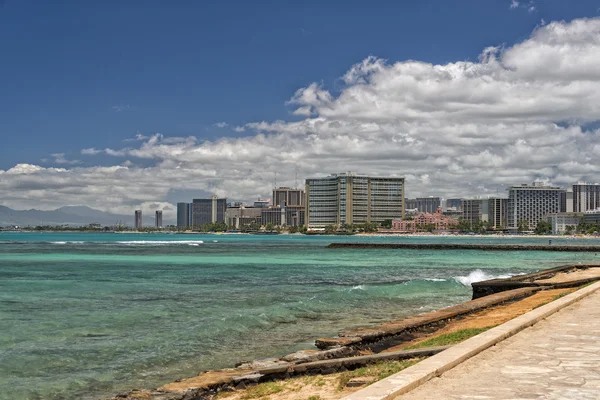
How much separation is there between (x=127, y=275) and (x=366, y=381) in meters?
39.4

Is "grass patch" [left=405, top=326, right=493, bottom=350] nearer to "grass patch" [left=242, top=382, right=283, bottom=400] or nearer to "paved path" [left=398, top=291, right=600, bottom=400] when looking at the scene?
"paved path" [left=398, top=291, right=600, bottom=400]

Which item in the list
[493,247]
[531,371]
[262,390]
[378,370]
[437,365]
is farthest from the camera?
[493,247]

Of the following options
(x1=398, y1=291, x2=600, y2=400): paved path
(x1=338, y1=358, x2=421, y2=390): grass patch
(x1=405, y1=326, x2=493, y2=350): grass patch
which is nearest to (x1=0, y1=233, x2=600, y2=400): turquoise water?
(x1=405, y1=326, x2=493, y2=350): grass patch

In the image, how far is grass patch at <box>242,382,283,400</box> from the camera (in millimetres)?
11109

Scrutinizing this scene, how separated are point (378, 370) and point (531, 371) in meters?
2.75

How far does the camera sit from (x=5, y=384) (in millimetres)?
13930

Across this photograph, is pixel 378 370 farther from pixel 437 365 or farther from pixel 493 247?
pixel 493 247

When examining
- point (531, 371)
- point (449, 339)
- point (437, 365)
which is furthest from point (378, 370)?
point (449, 339)

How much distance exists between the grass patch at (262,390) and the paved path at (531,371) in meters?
3.39

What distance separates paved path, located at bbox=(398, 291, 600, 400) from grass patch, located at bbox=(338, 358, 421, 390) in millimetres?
1242

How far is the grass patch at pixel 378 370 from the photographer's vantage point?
1061 cm

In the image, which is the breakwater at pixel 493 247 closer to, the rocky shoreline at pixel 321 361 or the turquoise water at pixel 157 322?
the turquoise water at pixel 157 322

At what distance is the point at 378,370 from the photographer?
36.4 feet

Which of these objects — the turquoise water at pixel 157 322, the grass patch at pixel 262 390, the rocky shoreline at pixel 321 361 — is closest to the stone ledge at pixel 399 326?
the rocky shoreline at pixel 321 361
